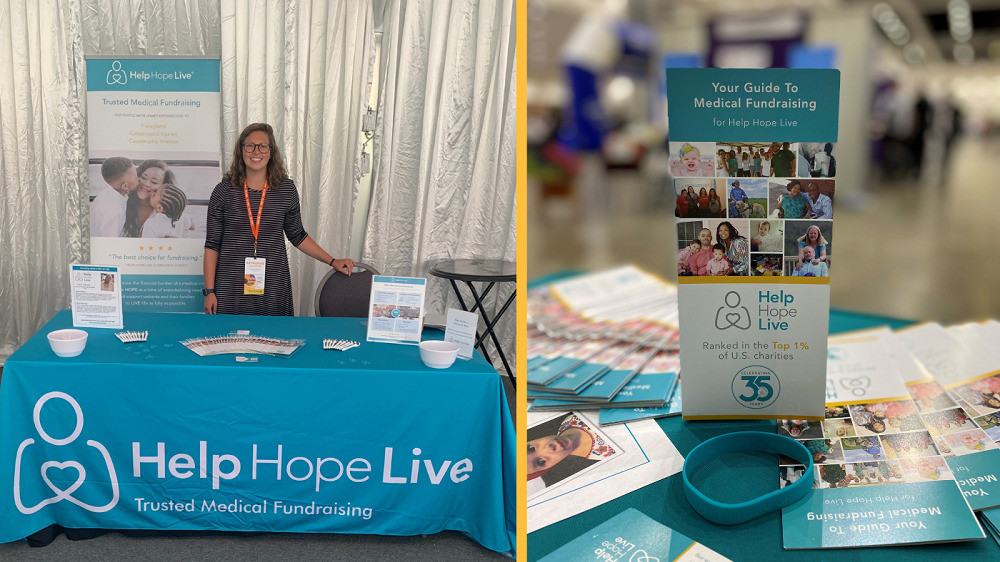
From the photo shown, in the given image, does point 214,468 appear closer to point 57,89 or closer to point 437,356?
point 437,356

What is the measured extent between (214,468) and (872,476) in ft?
4.18

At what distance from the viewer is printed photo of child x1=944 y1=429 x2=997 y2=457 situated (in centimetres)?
112

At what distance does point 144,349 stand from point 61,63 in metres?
1.95

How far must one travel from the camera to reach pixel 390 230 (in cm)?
306

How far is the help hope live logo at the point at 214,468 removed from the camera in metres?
1.50

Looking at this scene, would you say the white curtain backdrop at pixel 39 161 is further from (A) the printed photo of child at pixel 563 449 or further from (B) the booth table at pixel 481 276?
(A) the printed photo of child at pixel 563 449

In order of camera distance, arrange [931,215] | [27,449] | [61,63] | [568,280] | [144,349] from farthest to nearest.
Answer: [931,215]
[61,63]
[568,280]
[144,349]
[27,449]

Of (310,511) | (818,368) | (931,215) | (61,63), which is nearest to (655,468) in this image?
(818,368)

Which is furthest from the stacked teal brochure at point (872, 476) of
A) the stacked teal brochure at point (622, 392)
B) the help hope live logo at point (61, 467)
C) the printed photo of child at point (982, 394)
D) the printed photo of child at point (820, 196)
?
the help hope live logo at point (61, 467)

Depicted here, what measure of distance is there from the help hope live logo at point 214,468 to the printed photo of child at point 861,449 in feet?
2.53

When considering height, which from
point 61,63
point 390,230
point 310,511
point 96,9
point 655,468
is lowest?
point 310,511

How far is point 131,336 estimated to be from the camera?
1.66 metres

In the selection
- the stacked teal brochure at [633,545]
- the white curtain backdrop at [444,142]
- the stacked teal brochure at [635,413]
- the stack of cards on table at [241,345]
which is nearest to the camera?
the stacked teal brochure at [633,545]

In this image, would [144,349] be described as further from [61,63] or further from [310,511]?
[61,63]
